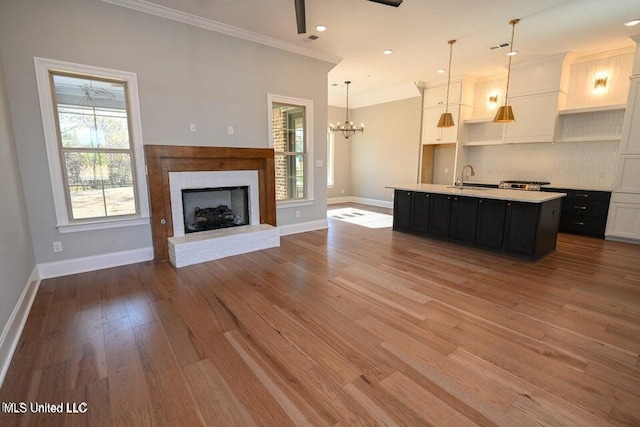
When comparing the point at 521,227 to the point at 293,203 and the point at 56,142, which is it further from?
the point at 56,142

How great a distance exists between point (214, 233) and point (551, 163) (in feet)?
21.6

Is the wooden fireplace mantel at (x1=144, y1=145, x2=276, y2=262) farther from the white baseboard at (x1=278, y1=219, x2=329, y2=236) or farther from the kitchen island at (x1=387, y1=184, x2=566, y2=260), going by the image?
the kitchen island at (x1=387, y1=184, x2=566, y2=260)

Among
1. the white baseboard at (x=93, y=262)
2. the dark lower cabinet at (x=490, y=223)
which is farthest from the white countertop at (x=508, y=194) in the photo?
the white baseboard at (x=93, y=262)

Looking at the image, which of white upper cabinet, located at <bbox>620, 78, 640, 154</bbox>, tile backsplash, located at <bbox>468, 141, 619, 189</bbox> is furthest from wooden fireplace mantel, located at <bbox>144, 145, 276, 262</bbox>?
white upper cabinet, located at <bbox>620, 78, 640, 154</bbox>

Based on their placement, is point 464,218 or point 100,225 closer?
point 100,225

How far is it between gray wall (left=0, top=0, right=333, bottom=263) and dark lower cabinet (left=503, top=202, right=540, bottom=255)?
3.51 metres

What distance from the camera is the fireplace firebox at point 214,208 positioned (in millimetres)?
4301

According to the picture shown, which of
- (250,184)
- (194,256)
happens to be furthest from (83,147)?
(250,184)

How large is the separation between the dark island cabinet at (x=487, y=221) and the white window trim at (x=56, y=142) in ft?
13.7

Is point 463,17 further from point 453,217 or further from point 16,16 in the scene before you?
point 16,16

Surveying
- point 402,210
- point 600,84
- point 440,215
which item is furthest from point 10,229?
point 600,84

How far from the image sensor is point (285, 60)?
484 cm

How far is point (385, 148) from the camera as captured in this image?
8.46m

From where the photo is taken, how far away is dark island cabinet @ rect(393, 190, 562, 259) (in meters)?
3.87
